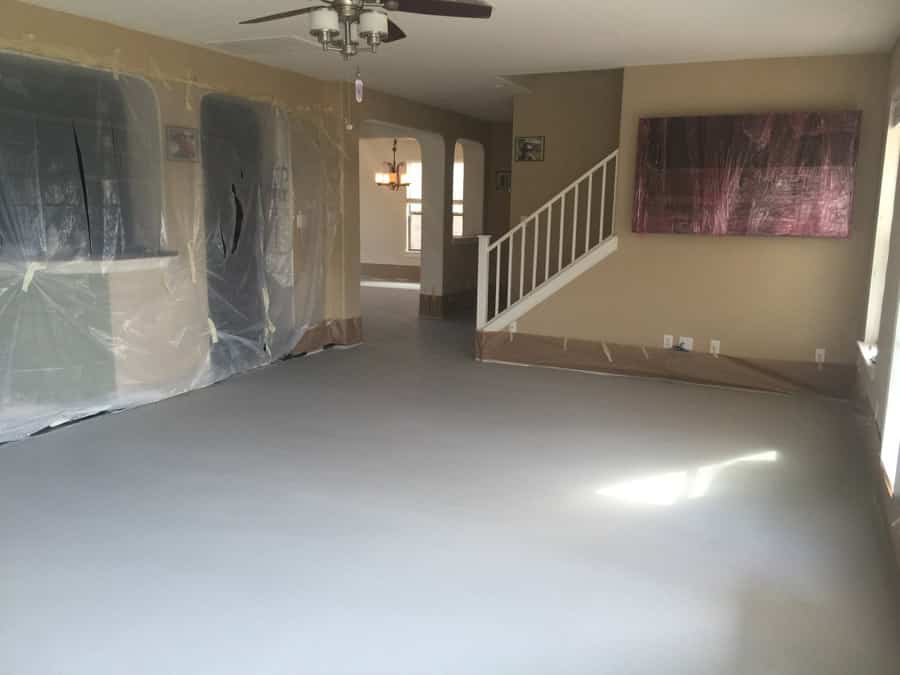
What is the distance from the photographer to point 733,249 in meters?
5.33

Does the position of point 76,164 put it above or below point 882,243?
above

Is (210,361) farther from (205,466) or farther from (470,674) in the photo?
(470,674)

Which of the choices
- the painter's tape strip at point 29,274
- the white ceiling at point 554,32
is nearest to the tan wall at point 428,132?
the white ceiling at point 554,32

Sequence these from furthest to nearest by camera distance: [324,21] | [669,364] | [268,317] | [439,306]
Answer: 1. [439,306]
2. [268,317]
3. [669,364]
4. [324,21]

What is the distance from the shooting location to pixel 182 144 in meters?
4.95

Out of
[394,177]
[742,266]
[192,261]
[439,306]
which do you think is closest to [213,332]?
[192,261]

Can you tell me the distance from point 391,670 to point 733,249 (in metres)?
4.34

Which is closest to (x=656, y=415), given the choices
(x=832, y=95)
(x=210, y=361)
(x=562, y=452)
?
(x=562, y=452)

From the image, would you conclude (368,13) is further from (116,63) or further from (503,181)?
(503,181)

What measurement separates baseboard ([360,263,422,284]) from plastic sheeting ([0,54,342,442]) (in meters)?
6.20

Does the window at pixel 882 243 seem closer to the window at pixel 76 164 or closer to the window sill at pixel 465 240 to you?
the window at pixel 76 164

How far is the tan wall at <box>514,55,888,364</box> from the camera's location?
4934mm

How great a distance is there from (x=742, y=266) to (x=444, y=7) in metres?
3.50

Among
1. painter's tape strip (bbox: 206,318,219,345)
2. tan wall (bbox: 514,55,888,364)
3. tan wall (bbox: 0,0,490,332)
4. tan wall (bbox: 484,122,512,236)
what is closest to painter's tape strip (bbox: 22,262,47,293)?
tan wall (bbox: 0,0,490,332)
